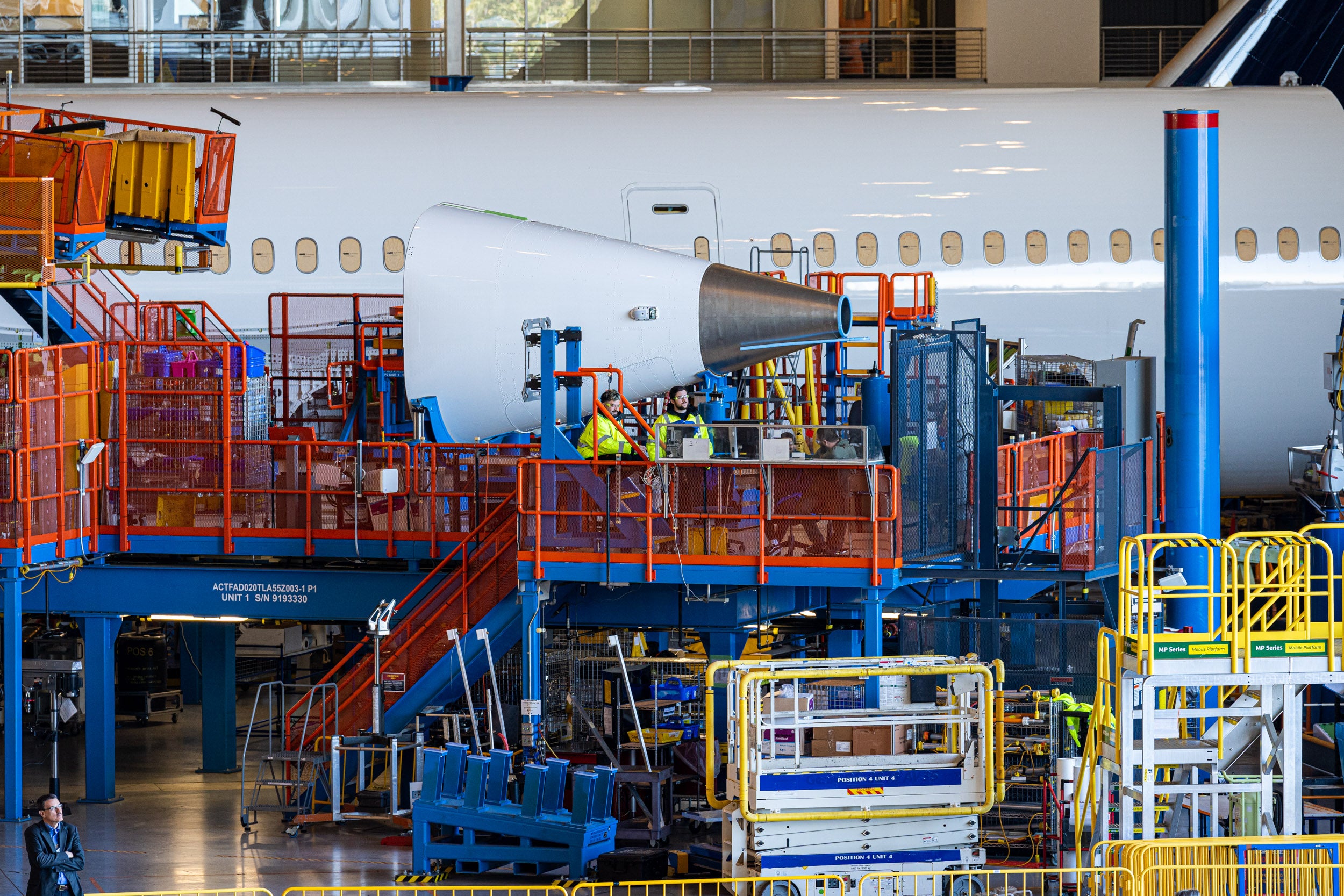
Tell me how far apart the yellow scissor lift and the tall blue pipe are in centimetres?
339

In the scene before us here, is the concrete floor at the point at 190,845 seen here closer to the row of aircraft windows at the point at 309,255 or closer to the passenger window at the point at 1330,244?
the row of aircraft windows at the point at 309,255

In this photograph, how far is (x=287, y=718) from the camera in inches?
683

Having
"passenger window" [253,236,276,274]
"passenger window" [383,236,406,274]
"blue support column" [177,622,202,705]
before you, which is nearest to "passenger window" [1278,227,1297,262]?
"passenger window" [383,236,406,274]

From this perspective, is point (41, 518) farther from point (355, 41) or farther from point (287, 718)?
point (355, 41)

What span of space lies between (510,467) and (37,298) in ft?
22.7

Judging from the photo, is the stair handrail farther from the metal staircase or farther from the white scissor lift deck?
the white scissor lift deck

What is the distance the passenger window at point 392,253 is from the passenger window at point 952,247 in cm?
713

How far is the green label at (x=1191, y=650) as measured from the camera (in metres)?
11.7

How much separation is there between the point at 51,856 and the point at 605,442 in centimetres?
605

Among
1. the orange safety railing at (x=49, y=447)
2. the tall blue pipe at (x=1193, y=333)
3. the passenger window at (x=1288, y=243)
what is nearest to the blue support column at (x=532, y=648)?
the orange safety railing at (x=49, y=447)

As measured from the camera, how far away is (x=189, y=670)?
26391 millimetres

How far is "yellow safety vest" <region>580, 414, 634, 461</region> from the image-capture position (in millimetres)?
15758

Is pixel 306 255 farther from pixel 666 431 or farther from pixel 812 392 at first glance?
pixel 666 431

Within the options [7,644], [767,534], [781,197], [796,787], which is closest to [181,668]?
[7,644]
